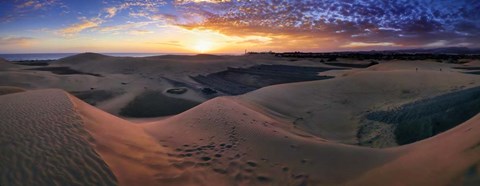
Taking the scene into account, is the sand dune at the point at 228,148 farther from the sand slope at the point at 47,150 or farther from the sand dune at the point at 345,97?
the sand dune at the point at 345,97

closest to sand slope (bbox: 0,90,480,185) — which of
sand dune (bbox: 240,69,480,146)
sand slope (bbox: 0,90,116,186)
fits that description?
sand slope (bbox: 0,90,116,186)

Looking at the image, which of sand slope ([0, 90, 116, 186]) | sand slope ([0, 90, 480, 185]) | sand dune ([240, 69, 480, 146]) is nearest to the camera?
sand slope ([0, 90, 116, 186])

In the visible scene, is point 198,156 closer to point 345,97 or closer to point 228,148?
point 228,148

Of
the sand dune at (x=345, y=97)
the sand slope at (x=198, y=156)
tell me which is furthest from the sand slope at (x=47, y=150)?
the sand dune at (x=345, y=97)

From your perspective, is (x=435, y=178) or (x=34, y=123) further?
(x=34, y=123)

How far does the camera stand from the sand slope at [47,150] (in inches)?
182

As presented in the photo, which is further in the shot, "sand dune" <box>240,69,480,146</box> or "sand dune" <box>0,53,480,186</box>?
"sand dune" <box>240,69,480,146</box>

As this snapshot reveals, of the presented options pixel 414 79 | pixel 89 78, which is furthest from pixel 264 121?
pixel 89 78

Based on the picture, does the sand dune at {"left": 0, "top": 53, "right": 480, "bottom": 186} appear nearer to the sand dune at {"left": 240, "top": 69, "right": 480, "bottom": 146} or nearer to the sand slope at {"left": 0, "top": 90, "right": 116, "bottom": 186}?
the sand slope at {"left": 0, "top": 90, "right": 116, "bottom": 186}

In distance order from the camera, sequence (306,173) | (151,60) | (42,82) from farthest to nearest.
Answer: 1. (151,60)
2. (42,82)
3. (306,173)

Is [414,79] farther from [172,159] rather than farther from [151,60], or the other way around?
[151,60]

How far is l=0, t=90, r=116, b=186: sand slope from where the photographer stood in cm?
462

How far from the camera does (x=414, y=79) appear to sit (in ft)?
54.2

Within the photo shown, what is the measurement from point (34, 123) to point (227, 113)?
18.2 ft
